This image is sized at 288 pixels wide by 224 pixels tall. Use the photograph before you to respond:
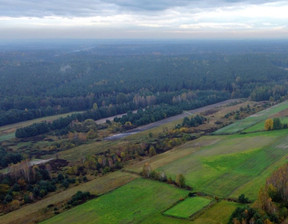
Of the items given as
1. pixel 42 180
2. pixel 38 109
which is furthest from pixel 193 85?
pixel 42 180

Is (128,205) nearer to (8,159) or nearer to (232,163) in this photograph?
(232,163)

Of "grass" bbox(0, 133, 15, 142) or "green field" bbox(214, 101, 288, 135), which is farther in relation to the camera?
"grass" bbox(0, 133, 15, 142)

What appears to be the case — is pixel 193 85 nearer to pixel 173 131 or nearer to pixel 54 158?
pixel 173 131

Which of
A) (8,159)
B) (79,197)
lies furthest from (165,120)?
(79,197)

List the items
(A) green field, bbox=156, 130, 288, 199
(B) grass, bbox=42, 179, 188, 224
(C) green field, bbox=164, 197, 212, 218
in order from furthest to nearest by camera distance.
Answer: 1. (A) green field, bbox=156, 130, 288, 199
2. (B) grass, bbox=42, 179, 188, 224
3. (C) green field, bbox=164, 197, 212, 218

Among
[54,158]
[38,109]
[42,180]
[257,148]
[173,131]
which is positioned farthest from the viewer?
[38,109]

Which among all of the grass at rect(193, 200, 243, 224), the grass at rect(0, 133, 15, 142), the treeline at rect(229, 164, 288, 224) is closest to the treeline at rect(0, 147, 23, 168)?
the grass at rect(0, 133, 15, 142)

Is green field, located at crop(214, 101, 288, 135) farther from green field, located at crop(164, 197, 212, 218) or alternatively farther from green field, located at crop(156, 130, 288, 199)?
green field, located at crop(164, 197, 212, 218)
